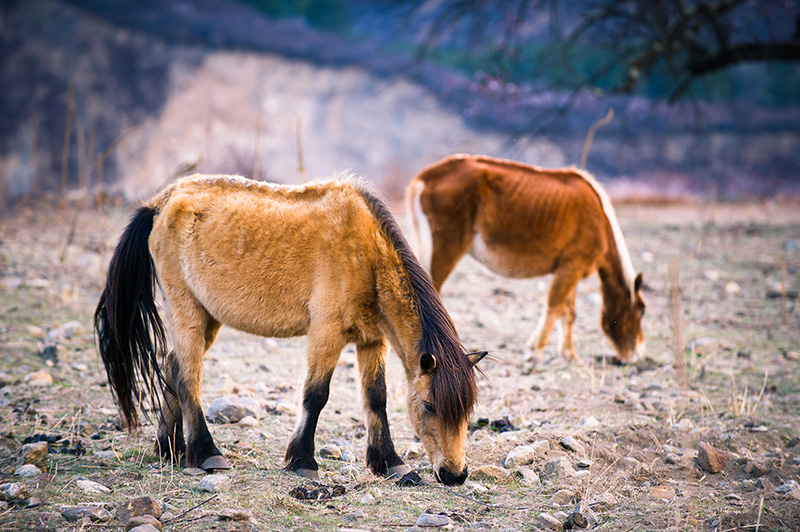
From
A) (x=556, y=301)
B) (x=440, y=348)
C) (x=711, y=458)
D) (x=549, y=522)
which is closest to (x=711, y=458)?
(x=711, y=458)

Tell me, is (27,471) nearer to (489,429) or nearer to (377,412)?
(377,412)

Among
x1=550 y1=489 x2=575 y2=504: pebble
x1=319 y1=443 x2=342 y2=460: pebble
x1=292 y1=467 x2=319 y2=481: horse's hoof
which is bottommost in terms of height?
x1=319 y1=443 x2=342 y2=460: pebble

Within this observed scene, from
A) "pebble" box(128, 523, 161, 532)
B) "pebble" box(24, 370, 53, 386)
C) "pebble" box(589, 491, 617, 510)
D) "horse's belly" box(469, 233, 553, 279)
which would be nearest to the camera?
"pebble" box(128, 523, 161, 532)

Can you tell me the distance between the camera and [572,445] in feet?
14.6

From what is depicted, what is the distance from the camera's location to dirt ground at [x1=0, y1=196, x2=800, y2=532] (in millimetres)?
3525

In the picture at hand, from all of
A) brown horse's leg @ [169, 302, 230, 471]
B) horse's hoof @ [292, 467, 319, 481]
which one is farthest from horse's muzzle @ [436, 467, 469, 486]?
brown horse's leg @ [169, 302, 230, 471]

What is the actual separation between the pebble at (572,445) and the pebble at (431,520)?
4.50 feet

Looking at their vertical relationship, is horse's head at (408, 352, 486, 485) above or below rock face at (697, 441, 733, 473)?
above

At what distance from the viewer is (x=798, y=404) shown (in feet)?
18.7

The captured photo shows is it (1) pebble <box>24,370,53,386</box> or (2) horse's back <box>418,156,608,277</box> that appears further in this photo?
(2) horse's back <box>418,156,608,277</box>

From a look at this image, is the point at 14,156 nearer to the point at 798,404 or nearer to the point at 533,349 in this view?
the point at 533,349

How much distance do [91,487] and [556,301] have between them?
5.37m

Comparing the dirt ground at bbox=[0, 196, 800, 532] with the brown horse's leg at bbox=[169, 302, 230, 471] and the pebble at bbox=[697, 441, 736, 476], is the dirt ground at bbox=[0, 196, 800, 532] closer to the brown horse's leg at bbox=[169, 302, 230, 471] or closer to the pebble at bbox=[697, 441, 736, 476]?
the pebble at bbox=[697, 441, 736, 476]

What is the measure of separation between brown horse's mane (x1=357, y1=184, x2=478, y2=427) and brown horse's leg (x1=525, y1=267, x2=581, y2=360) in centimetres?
369
